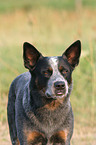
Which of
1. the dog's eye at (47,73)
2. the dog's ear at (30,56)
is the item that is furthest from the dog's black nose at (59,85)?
the dog's ear at (30,56)

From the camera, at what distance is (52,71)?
4750 millimetres

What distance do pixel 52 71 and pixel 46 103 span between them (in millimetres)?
485

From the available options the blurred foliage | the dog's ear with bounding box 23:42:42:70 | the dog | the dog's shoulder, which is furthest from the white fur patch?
the blurred foliage

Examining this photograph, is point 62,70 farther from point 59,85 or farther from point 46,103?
point 46,103

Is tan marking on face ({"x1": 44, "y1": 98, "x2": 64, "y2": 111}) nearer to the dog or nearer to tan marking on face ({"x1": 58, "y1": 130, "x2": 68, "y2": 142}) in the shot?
the dog

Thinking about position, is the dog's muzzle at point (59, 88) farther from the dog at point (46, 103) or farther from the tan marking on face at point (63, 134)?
the tan marking on face at point (63, 134)

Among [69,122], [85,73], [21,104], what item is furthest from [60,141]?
[85,73]

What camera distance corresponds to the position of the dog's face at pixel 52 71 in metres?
4.65

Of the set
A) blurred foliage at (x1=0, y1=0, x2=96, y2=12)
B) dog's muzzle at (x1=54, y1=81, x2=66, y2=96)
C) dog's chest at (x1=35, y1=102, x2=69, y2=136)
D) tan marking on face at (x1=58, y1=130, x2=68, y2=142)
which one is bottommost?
tan marking on face at (x1=58, y1=130, x2=68, y2=142)

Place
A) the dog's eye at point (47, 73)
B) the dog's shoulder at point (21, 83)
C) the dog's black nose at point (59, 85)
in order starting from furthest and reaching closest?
1. the dog's shoulder at point (21, 83)
2. the dog's eye at point (47, 73)
3. the dog's black nose at point (59, 85)

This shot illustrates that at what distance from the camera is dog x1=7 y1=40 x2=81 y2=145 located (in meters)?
4.77

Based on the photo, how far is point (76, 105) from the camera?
823 centimetres

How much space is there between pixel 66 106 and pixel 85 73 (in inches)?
145

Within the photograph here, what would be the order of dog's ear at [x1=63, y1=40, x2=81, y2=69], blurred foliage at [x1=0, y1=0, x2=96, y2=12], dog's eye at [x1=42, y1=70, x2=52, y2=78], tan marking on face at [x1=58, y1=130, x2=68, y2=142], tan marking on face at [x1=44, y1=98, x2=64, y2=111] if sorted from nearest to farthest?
1. dog's eye at [x1=42, y1=70, x2=52, y2=78]
2. tan marking on face at [x1=58, y1=130, x2=68, y2=142]
3. tan marking on face at [x1=44, y1=98, x2=64, y2=111]
4. dog's ear at [x1=63, y1=40, x2=81, y2=69]
5. blurred foliage at [x1=0, y1=0, x2=96, y2=12]
